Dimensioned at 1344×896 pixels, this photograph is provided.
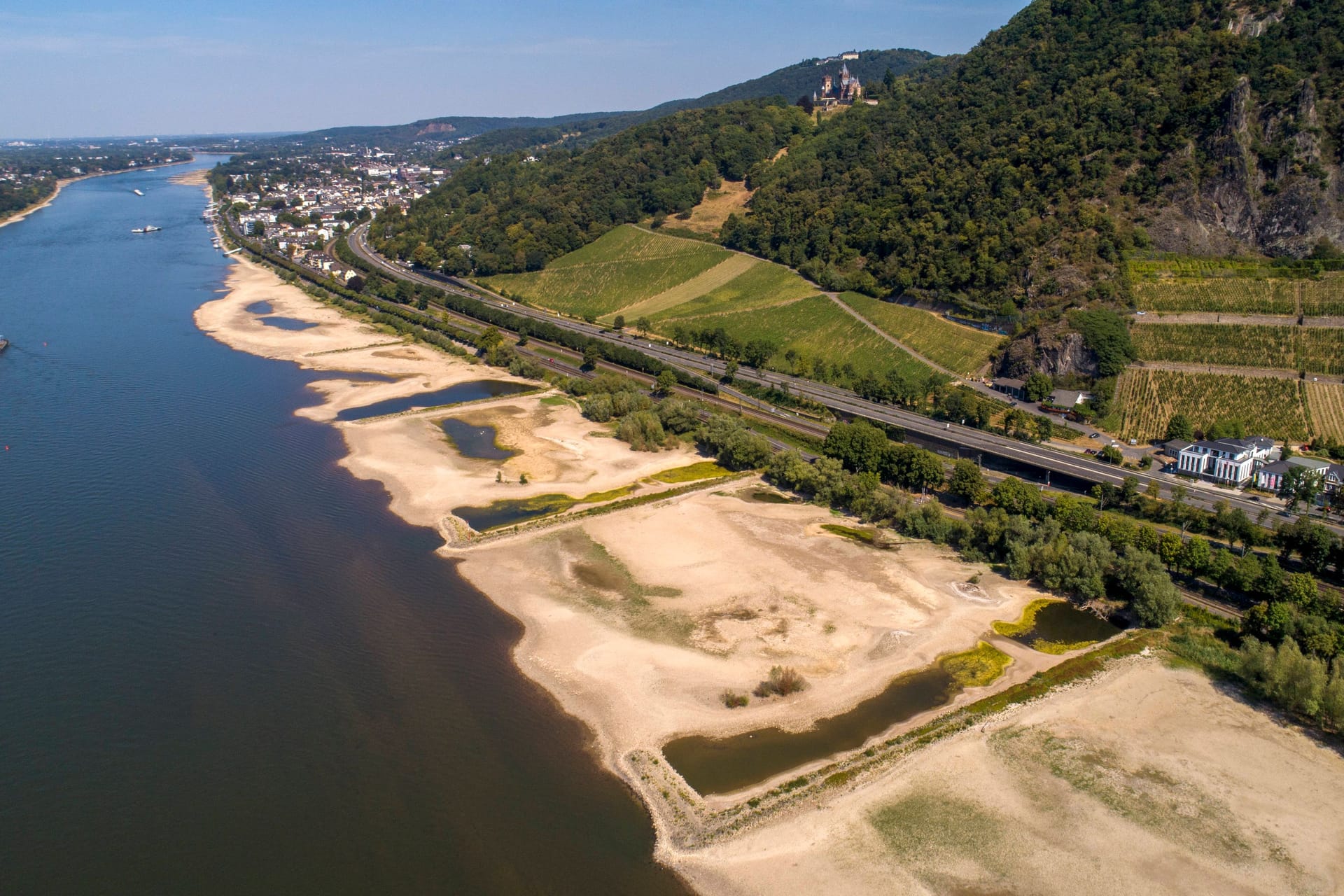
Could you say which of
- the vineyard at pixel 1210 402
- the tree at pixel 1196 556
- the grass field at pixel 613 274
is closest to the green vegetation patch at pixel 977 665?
the tree at pixel 1196 556

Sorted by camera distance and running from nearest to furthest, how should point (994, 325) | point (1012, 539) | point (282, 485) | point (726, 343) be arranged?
point (1012, 539) → point (282, 485) → point (994, 325) → point (726, 343)

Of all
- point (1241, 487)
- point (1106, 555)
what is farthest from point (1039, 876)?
point (1241, 487)

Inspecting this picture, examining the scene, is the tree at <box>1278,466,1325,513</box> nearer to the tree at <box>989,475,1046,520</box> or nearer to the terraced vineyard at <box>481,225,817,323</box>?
the tree at <box>989,475,1046,520</box>

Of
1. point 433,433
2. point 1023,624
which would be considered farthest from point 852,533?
point 433,433

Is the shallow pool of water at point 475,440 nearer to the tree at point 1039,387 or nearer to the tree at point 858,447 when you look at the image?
the tree at point 858,447

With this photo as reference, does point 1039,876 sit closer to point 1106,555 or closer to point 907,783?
point 907,783

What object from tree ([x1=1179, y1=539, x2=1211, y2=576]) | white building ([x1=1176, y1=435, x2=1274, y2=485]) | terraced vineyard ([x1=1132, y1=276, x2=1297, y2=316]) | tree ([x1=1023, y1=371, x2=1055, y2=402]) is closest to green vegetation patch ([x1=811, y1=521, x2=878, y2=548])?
tree ([x1=1179, y1=539, x2=1211, y2=576])
